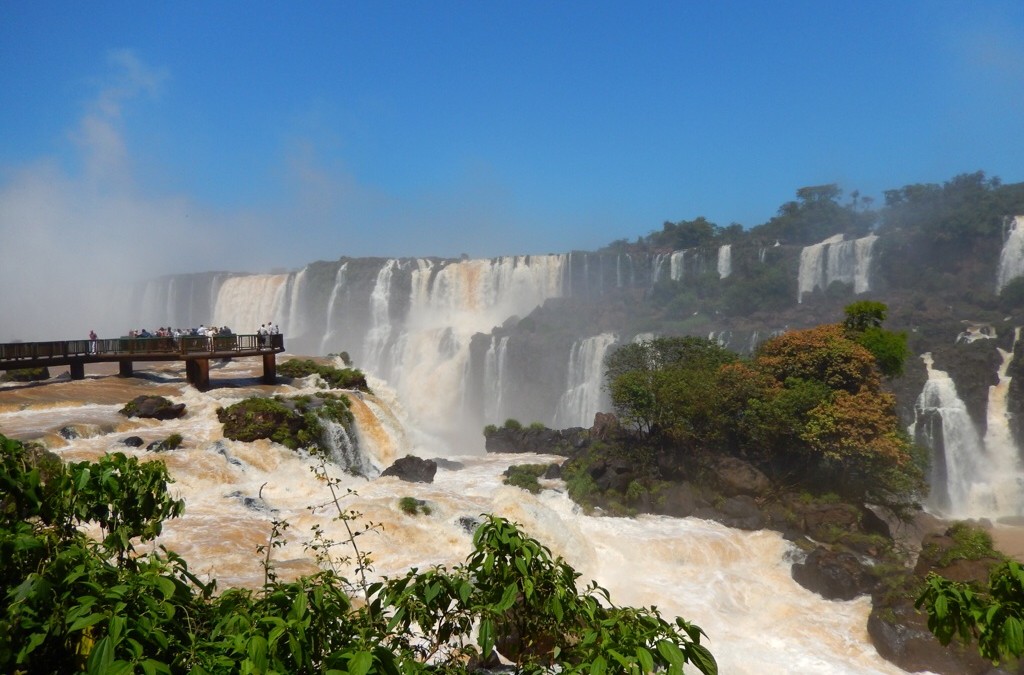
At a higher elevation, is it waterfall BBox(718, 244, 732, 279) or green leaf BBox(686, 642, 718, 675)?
waterfall BBox(718, 244, 732, 279)

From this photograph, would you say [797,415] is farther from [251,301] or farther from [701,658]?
[251,301]

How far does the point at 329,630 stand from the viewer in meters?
2.83

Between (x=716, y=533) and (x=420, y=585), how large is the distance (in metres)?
14.1

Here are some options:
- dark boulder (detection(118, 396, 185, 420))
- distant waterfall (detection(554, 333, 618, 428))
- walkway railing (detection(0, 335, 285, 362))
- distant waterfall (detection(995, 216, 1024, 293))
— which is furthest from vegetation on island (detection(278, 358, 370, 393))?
distant waterfall (detection(995, 216, 1024, 293))

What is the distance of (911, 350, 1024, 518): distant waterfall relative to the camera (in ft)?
71.8

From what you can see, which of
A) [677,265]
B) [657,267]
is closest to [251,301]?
[657,267]

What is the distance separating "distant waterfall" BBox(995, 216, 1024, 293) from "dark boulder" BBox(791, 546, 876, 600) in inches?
1145

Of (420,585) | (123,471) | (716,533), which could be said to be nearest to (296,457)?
(716,533)

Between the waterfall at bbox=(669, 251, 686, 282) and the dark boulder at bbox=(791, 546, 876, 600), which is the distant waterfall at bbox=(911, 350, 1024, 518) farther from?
the waterfall at bbox=(669, 251, 686, 282)

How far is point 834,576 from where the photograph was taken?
1323cm

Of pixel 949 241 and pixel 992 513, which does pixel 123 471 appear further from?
pixel 949 241

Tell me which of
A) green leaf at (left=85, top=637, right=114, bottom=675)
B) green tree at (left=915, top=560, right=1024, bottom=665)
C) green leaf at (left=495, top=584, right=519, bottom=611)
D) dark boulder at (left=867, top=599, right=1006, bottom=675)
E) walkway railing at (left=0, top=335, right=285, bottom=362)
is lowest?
dark boulder at (left=867, top=599, right=1006, bottom=675)

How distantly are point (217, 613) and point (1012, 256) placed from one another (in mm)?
43435

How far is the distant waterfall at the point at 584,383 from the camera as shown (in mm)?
31203
